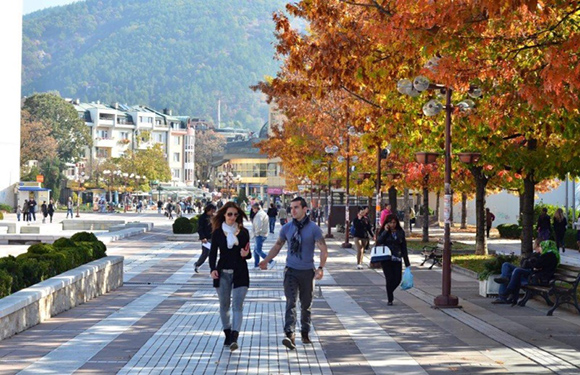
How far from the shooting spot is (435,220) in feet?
235

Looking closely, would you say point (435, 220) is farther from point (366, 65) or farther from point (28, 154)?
point (28, 154)

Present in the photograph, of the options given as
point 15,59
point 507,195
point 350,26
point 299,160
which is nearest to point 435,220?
point 507,195

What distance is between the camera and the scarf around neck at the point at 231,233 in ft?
41.5

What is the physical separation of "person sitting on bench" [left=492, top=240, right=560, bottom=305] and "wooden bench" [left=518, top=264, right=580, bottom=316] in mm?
154

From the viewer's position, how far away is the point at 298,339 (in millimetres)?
13312

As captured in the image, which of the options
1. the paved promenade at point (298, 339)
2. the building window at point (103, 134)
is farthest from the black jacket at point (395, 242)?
the building window at point (103, 134)

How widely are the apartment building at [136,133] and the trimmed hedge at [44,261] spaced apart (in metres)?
124

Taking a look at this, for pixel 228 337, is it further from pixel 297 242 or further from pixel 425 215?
pixel 425 215

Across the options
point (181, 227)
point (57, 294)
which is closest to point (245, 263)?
point (57, 294)

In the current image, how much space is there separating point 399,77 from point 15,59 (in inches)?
3371

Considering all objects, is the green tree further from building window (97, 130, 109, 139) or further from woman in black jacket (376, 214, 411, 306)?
woman in black jacket (376, 214, 411, 306)

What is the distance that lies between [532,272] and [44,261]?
8337 mm

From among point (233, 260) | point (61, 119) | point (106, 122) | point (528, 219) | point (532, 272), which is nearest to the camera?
point (233, 260)

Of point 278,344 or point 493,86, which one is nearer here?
point 278,344
